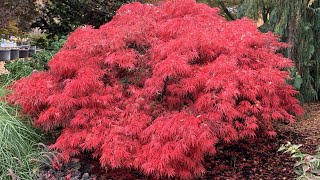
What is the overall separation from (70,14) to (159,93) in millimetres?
7174

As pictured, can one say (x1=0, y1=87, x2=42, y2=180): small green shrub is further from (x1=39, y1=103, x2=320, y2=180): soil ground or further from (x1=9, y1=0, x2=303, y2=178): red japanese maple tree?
(x1=39, y1=103, x2=320, y2=180): soil ground

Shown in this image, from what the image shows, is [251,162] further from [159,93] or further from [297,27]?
[297,27]

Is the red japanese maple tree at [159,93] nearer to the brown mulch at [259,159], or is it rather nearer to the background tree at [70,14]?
the brown mulch at [259,159]

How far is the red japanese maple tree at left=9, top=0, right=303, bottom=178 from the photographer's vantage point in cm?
330

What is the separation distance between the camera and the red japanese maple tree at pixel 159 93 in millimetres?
3303

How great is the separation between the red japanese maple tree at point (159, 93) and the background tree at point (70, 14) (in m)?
5.46

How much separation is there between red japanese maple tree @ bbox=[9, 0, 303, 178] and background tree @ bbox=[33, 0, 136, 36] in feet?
17.9

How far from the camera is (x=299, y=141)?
533cm

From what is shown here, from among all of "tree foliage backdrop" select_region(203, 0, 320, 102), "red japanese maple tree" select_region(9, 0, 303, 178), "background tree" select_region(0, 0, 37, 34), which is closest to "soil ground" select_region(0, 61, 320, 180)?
"red japanese maple tree" select_region(9, 0, 303, 178)

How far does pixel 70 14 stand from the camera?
10.2 meters

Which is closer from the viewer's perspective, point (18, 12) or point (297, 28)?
point (297, 28)

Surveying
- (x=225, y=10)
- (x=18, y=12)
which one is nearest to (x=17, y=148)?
(x=18, y=12)

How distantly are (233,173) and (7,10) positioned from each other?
6028 millimetres

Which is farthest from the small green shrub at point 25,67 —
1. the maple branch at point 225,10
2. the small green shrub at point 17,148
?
the maple branch at point 225,10
